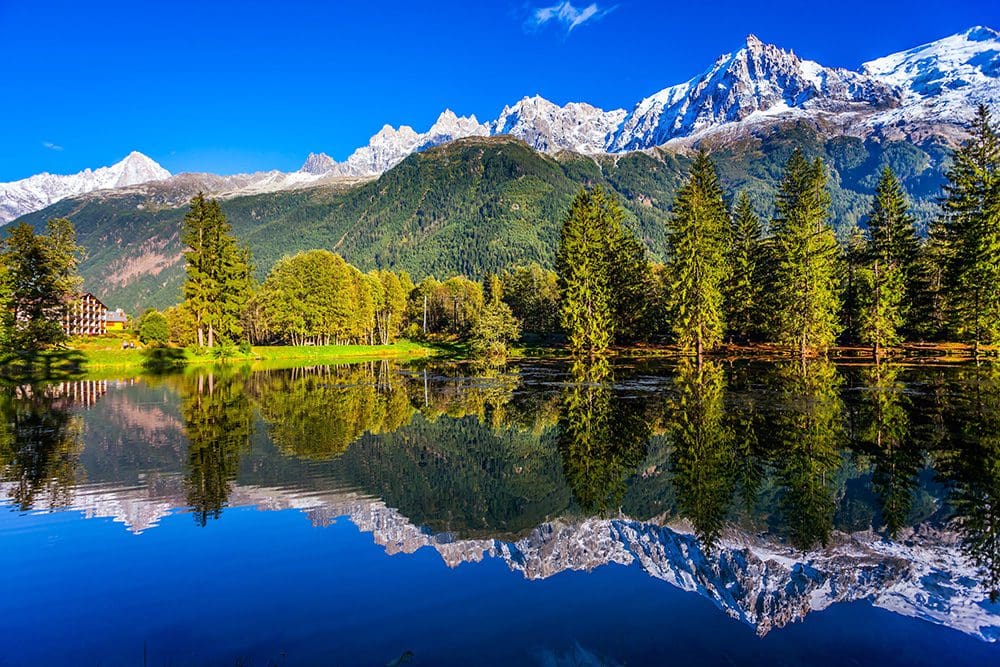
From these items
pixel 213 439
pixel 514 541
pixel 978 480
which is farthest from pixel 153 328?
pixel 978 480

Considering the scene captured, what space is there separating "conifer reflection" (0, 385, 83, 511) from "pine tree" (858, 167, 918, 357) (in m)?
64.0

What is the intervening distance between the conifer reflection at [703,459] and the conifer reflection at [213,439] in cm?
1130

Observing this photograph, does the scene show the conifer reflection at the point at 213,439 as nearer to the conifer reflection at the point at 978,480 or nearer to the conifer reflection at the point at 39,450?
the conifer reflection at the point at 39,450

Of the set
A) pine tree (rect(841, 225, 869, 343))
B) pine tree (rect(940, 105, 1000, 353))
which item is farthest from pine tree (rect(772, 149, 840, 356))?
pine tree (rect(940, 105, 1000, 353))

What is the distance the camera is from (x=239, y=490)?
15.8 m

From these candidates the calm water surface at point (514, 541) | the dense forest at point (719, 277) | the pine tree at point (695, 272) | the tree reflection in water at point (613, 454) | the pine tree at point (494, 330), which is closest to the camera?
the calm water surface at point (514, 541)

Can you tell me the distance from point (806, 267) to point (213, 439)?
57379 millimetres

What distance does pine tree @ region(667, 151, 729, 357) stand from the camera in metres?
63.8

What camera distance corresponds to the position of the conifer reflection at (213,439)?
606 inches

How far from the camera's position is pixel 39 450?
21.1 m

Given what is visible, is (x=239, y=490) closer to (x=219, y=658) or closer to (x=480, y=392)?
(x=219, y=658)

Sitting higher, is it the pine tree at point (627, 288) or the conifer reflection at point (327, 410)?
the pine tree at point (627, 288)

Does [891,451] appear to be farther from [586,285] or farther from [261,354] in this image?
[261,354]

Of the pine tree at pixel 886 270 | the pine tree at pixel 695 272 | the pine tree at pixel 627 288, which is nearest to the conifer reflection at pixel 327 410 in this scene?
the pine tree at pixel 695 272
